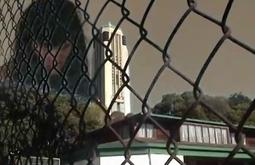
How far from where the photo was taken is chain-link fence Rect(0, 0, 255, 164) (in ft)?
1.52

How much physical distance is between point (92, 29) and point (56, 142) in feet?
0.66

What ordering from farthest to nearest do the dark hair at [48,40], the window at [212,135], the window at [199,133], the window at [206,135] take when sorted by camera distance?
1. the window at [212,135]
2. the window at [206,135]
3. the window at [199,133]
4. the dark hair at [48,40]

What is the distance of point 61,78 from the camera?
0.70 metres

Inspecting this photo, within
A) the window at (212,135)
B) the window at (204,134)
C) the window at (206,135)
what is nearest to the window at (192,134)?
the window at (204,134)

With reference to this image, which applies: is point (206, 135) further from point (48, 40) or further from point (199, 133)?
point (48, 40)

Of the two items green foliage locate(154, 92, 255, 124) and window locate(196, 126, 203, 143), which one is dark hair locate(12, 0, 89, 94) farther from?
window locate(196, 126, 203, 143)


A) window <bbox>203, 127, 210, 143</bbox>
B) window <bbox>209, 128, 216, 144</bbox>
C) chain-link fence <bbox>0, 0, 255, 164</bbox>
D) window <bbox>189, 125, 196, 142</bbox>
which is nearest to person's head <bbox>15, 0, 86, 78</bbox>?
chain-link fence <bbox>0, 0, 255, 164</bbox>

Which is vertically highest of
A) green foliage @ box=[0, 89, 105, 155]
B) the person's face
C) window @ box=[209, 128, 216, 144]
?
window @ box=[209, 128, 216, 144]

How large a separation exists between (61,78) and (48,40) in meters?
0.09

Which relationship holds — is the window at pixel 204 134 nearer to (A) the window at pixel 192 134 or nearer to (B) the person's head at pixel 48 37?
(A) the window at pixel 192 134

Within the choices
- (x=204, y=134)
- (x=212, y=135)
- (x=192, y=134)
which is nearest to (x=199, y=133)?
(x=204, y=134)

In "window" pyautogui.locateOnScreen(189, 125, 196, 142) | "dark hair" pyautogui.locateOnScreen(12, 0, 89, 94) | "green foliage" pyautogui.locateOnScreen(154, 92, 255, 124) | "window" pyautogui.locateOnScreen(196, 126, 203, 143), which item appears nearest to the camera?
"green foliage" pyautogui.locateOnScreen(154, 92, 255, 124)

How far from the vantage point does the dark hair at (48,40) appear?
67 cm

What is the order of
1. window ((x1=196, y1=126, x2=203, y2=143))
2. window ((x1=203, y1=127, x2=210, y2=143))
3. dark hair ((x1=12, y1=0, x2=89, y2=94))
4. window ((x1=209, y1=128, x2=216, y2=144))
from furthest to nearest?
window ((x1=209, y1=128, x2=216, y2=144)), window ((x1=203, y1=127, x2=210, y2=143)), window ((x1=196, y1=126, x2=203, y2=143)), dark hair ((x1=12, y1=0, x2=89, y2=94))
